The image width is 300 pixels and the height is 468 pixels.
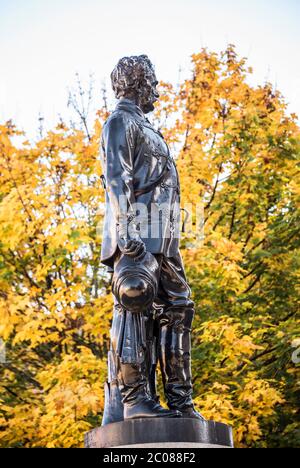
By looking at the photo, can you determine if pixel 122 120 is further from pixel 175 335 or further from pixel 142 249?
pixel 175 335

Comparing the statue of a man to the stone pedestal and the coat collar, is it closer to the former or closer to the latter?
the coat collar

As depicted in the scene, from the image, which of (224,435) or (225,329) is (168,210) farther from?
(225,329)

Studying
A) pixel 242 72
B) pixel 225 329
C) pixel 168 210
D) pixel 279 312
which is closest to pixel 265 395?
pixel 225 329

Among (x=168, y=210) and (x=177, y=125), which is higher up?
(x=177, y=125)

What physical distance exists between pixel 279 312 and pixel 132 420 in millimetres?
7017

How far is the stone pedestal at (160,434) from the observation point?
5.38 metres

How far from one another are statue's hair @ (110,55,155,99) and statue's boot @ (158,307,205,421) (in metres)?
1.72

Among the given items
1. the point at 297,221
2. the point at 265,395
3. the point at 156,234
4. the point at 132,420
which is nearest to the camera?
the point at 132,420

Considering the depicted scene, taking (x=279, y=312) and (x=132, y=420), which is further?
(x=279, y=312)

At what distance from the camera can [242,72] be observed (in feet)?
45.2

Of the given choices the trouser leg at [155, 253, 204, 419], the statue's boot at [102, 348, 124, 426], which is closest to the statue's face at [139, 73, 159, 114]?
the trouser leg at [155, 253, 204, 419]

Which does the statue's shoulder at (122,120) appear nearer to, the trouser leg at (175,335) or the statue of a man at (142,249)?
the statue of a man at (142,249)

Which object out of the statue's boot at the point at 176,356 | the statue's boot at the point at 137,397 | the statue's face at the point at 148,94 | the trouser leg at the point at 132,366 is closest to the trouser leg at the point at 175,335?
the statue's boot at the point at 176,356

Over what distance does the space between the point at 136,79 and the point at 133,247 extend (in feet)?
4.78
